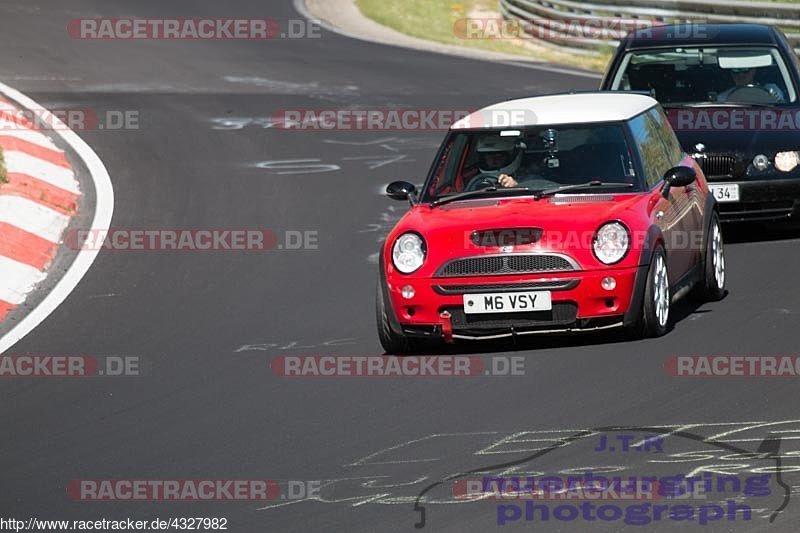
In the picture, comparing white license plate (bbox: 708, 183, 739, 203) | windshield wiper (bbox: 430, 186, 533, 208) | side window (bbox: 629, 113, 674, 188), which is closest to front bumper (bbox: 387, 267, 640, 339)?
windshield wiper (bbox: 430, 186, 533, 208)

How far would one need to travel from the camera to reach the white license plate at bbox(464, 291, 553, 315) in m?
9.25

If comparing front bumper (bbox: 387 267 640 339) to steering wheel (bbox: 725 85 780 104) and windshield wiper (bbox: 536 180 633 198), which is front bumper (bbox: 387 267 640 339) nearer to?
windshield wiper (bbox: 536 180 633 198)

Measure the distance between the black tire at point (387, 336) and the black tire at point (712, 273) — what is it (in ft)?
7.19

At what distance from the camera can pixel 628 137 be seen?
10.2 metres

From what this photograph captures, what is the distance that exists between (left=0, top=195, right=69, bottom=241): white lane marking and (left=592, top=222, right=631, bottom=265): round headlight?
548 centimetres

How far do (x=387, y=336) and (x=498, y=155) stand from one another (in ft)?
5.15

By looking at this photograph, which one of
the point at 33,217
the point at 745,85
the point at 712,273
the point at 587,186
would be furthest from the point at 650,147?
the point at 33,217

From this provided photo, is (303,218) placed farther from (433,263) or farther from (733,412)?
(733,412)

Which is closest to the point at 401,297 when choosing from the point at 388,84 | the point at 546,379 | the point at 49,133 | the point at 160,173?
the point at 546,379

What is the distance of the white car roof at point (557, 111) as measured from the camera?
10.3 m

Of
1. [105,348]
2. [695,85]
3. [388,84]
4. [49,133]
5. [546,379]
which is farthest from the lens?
[388,84]

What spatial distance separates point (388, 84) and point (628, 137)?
38.5ft

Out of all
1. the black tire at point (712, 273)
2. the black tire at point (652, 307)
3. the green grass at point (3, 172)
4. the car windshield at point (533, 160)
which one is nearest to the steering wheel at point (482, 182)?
the car windshield at point (533, 160)

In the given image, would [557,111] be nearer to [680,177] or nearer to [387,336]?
[680,177]
